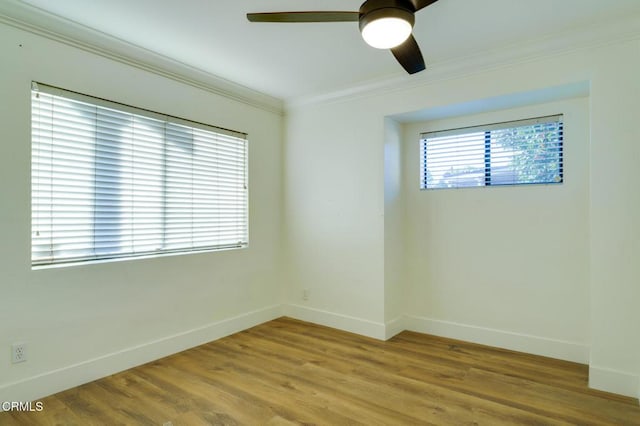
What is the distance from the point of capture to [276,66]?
3266 mm

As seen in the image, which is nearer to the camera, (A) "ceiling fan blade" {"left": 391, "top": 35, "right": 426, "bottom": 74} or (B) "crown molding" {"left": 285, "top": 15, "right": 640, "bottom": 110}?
(A) "ceiling fan blade" {"left": 391, "top": 35, "right": 426, "bottom": 74}

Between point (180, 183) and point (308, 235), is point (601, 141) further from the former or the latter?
point (180, 183)

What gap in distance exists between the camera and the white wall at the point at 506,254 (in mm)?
2996

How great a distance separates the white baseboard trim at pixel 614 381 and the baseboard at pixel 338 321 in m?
1.65

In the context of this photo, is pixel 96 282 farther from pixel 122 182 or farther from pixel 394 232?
pixel 394 232

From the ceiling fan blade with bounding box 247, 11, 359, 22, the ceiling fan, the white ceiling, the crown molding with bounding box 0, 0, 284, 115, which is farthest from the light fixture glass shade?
the crown molding with bounding box 0, 0, 284, 115

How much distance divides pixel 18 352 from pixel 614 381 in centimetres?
401

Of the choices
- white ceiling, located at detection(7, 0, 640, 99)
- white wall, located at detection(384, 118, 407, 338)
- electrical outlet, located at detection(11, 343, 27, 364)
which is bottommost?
electrical outlet, located at detection(11, 343, 27, 364)

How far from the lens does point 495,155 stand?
3381 millimetres

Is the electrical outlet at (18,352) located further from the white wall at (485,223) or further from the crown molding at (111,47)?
the white wall at (485,223)

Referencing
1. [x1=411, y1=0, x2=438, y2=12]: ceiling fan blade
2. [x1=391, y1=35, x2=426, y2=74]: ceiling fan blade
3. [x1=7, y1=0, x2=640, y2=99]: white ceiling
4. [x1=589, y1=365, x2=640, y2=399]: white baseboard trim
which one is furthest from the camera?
[x1=589, y1=365, x2=640, y2=399]: white baseboard trim

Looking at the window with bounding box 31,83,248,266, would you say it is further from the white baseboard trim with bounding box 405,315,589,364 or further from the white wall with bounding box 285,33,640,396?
the white baseboard trim with bounding box 405,315,589,364

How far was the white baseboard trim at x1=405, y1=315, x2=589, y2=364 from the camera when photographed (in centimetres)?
298

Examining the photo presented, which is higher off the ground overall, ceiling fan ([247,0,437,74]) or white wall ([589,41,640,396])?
ceiling fan ([247,0,437,74])
